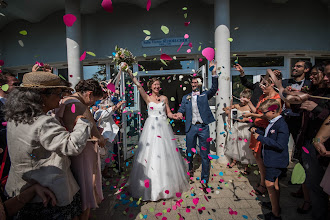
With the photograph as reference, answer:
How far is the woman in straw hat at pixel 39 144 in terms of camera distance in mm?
1237

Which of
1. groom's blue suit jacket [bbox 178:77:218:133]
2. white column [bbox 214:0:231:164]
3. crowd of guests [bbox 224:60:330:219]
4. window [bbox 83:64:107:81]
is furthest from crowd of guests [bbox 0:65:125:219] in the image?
window [bbox 83:64:107:81]

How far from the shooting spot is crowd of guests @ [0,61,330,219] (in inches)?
49.4

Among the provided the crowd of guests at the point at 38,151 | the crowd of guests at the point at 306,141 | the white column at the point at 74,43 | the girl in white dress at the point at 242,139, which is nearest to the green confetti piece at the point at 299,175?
the crowd of guests at the point at 306,141

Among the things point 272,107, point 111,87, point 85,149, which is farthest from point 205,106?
point 85,149

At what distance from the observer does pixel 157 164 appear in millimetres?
3045

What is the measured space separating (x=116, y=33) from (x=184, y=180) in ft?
15.9

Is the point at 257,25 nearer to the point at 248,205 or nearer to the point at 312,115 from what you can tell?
the point at 312,115

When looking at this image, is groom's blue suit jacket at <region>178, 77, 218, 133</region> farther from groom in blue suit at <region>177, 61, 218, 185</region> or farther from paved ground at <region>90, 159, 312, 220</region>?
paved ground at <region>90, 159, 312, 220</region>

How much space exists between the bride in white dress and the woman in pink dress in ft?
3.17

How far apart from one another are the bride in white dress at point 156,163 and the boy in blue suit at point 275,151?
1414mm

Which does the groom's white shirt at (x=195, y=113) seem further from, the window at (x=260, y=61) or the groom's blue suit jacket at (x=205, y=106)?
the window at (x=260, y=61)

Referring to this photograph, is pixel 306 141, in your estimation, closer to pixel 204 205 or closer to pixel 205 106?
pixel 205 106

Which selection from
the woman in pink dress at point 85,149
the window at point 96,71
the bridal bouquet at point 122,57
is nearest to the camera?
the woman in pink dress at point 85,149

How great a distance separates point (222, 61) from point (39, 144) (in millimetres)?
4302
